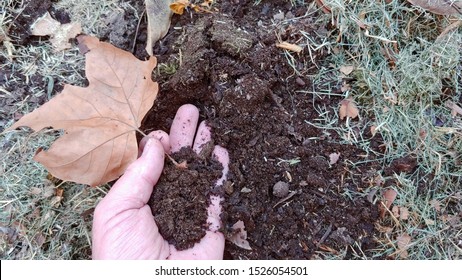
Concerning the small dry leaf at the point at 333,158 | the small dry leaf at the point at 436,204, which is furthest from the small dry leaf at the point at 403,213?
the small dry leaf at the point at 333,158

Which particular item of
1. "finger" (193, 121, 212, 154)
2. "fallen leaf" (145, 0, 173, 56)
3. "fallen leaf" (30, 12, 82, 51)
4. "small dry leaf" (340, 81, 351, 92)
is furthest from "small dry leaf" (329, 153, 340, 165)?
"fallen leaf" (30, 12, 82, 51)

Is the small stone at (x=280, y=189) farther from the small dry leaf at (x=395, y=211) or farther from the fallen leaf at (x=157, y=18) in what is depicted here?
the fallen leaf at (x=157, y=18)

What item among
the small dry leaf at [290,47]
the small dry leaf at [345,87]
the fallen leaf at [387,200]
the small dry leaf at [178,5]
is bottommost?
the fallen leaf at [387,200]

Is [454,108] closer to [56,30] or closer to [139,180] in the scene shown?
[139,180]

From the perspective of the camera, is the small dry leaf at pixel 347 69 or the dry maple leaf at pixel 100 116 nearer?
the dry maple leaf at pixel 100 116

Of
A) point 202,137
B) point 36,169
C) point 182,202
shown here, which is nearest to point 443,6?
point 202,137

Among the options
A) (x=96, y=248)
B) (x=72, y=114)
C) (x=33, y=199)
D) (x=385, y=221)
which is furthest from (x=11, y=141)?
(x=385, y=221)
